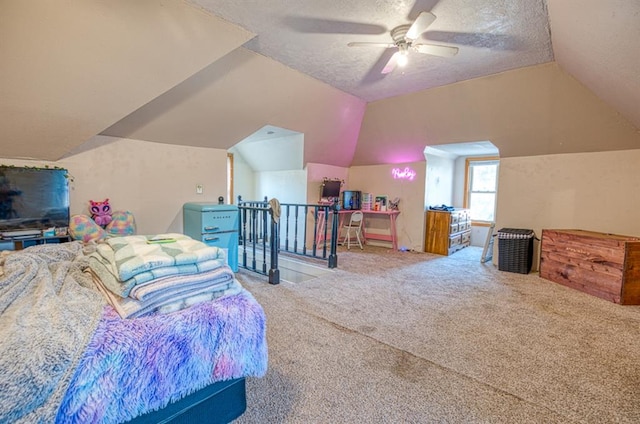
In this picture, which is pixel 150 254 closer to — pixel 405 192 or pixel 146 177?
pixel 146 177

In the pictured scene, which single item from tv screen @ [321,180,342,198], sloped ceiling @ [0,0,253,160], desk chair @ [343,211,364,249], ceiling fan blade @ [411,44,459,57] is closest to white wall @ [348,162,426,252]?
desk chair @ [343,211,364,249]

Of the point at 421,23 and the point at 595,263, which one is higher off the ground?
the point at 421,23

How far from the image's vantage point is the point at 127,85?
2.72m

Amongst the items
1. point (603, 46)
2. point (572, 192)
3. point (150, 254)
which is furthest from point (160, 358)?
point (572, 192)

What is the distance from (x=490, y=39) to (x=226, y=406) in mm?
3726

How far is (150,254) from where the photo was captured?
1.16m

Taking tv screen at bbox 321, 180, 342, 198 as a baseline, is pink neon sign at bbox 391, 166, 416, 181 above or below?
above

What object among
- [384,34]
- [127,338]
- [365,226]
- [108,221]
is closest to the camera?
[127,338]

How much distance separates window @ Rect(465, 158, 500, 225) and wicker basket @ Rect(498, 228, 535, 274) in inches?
82.7

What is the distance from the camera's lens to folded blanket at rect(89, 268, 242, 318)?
1.04 metres

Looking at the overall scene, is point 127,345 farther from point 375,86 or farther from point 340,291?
point 375,86

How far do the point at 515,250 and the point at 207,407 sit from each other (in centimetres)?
466

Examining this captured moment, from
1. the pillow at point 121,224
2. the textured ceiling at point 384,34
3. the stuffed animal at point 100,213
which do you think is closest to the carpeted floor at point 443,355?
the pillow at point 121,224

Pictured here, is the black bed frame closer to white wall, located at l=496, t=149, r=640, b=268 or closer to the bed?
the bed
